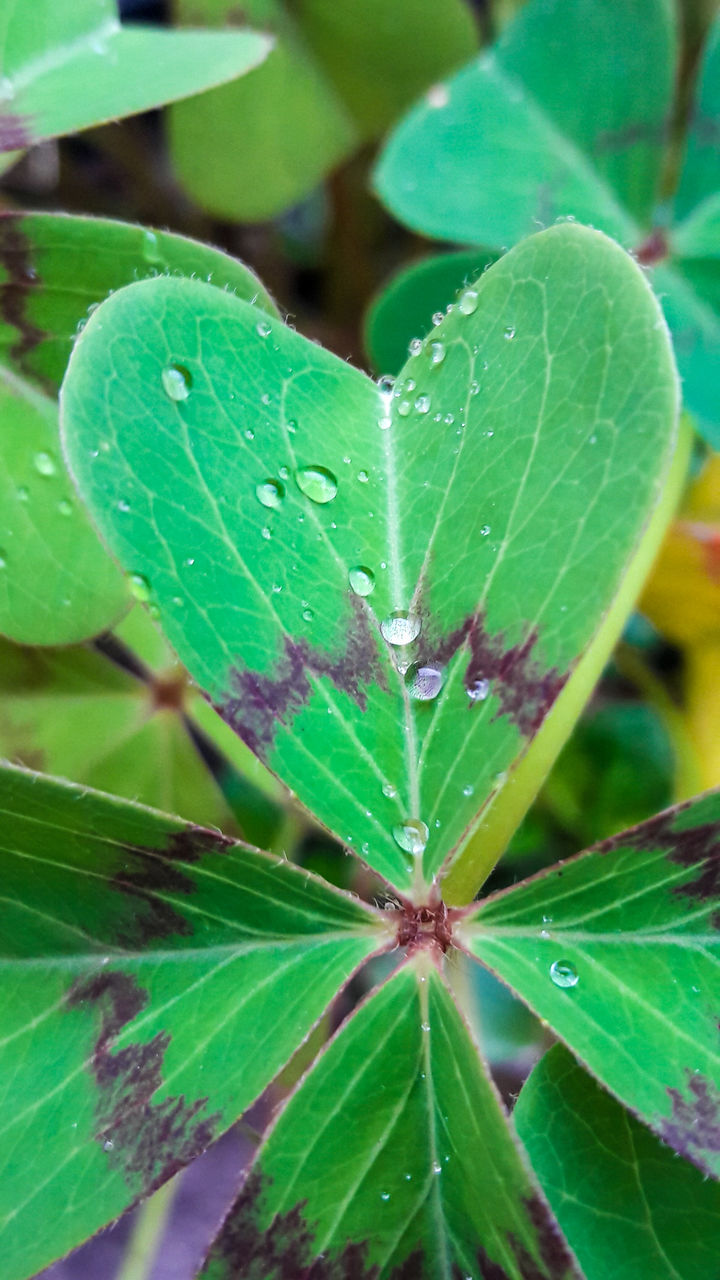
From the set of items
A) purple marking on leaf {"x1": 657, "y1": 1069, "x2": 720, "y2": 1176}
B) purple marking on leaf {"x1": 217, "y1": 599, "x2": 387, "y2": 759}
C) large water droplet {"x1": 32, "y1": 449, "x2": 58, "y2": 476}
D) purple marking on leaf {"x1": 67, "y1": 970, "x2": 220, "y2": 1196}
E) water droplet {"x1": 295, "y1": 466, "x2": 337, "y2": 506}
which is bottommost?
purple marking on leaf {"x1": 67, "y1": 970, "x2": 220, "y2": 1196}

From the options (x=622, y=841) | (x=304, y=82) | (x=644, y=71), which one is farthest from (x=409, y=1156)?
(x=304, y=82)

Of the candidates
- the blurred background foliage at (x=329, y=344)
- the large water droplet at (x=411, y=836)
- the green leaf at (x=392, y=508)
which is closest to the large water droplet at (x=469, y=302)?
the green leaf at (x=392, y=508)

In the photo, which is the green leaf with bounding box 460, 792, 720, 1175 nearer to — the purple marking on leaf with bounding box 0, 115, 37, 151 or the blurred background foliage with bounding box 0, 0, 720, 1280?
the blurred background foliage with bounding box 0, 0, 720, 1280

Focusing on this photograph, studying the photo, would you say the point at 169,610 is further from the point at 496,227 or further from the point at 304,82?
the point at 304,82

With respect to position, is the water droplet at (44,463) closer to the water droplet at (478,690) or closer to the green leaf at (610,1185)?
the water droplet at (478,690)

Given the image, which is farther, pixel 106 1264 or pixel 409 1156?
pixel 106 1264

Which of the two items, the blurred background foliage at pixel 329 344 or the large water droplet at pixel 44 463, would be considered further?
the blurred background foliage at pixel 329 344

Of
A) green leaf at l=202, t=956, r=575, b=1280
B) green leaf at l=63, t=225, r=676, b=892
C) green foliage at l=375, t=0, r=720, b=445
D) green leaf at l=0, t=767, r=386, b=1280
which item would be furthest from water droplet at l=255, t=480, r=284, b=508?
green foliage at l=375, t=0, r=720, b=445
